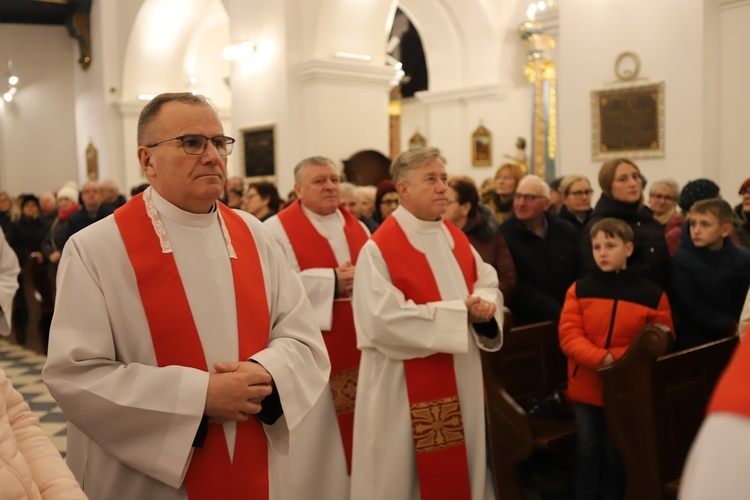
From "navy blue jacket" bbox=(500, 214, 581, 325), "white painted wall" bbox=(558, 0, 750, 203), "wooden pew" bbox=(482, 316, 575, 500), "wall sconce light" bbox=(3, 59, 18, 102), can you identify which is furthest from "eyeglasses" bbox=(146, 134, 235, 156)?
"wall sconce light" bbox=(3, 59, 18, 102)

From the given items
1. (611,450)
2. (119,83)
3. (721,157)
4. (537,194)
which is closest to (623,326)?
(611,450)

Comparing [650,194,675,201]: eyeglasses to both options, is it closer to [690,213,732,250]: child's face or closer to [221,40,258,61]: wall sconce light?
[690,213,732,250]: child's face

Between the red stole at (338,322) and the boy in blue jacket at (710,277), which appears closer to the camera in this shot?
the boy in blue jacket at (710,277)

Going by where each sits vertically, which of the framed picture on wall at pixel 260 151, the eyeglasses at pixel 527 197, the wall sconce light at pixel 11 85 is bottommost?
the eyeglasses at pixel 527 197

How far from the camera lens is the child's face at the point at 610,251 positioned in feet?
13.8

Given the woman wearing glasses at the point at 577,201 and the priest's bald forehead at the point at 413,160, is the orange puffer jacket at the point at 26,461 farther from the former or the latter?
the woman wearing glasses at the point at 577,201

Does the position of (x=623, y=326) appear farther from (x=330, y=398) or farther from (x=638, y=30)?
(x=638, y=30)

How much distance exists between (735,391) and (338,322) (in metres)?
4.04

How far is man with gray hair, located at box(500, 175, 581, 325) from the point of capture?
5215mm

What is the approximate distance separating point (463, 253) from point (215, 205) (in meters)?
1.76

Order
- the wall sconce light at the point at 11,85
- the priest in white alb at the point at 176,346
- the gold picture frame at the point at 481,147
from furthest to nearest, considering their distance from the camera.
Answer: the wall sconce light at the point at 11,85 → the gold picture frame at the point at 481,147 → the priest in white alb at the point at 176,346

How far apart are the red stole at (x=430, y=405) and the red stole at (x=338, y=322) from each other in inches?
33.5

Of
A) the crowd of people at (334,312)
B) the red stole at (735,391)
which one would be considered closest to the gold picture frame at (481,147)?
the crowd of people at (334,312)

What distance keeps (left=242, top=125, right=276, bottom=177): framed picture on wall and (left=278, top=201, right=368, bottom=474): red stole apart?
24.1 ft
